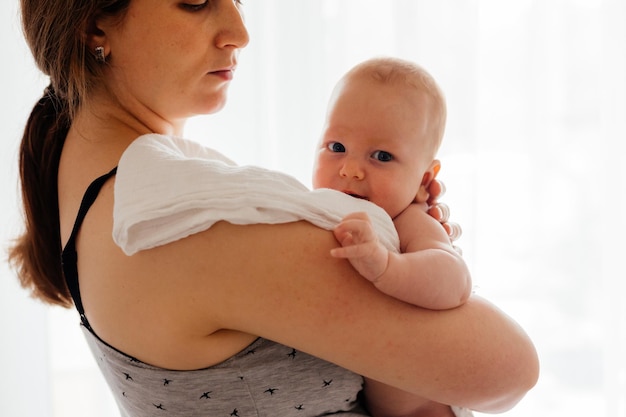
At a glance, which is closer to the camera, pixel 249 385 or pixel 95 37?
pixel 249 385

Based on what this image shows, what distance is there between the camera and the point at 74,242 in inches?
43.2

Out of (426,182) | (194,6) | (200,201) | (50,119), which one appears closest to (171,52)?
(194,6)

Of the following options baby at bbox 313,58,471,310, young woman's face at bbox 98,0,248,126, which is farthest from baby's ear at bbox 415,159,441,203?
young woman's face at bbox 98,0,248,126

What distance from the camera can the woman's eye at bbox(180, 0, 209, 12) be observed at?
3.97 ft

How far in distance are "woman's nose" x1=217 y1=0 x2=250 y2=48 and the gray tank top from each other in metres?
0.33

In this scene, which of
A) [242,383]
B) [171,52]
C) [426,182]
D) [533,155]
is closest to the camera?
[242,383]

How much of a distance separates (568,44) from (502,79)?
9.3 inches

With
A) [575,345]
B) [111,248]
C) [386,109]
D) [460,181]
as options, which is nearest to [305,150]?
[460,181]

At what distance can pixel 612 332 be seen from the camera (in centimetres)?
235

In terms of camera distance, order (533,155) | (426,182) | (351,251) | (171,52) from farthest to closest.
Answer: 1. (533,155)
2. (426,182)
3. (171,52)
4. (351,251)

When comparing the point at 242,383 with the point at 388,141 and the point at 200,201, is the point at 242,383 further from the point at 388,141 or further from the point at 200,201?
the point at 388,141

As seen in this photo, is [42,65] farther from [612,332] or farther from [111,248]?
[612,332]

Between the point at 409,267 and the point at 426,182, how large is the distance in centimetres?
40

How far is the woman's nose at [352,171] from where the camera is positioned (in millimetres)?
1226
